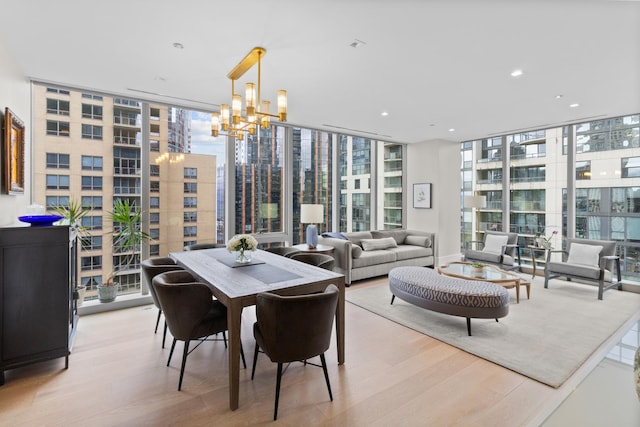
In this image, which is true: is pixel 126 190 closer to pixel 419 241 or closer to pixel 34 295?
pixel 34 295

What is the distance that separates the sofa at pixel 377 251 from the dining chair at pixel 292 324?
3.02m

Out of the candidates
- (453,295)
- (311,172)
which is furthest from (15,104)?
(453,295)

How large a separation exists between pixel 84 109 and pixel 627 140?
8.03 meters

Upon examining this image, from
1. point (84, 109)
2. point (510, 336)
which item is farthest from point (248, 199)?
point (510, 336)

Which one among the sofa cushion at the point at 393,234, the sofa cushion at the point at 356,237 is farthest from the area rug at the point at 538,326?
the sofa cushion at the point at 393,234

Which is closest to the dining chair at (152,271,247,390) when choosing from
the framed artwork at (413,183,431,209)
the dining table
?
the dining table

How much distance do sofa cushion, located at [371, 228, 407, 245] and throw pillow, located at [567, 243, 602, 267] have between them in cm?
283

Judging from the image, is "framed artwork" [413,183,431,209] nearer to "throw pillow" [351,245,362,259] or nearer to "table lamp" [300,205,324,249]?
"throw pillow" [351,245,362,259]

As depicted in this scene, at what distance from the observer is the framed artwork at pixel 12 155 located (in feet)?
8.90

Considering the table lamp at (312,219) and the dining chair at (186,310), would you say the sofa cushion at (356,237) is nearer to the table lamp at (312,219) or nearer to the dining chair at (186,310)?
the table lamp at (312,219)

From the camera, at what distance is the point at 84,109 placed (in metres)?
4.00

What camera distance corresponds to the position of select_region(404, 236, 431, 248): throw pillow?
6364mm

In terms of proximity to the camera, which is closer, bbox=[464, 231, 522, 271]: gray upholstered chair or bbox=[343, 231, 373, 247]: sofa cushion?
bbox=[464, 231, 522, 271]: gray upholstered chair

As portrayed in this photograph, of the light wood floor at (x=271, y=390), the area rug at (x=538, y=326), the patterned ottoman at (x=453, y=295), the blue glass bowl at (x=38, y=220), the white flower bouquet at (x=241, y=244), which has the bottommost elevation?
the light wood floor at (x=271, y=390)
